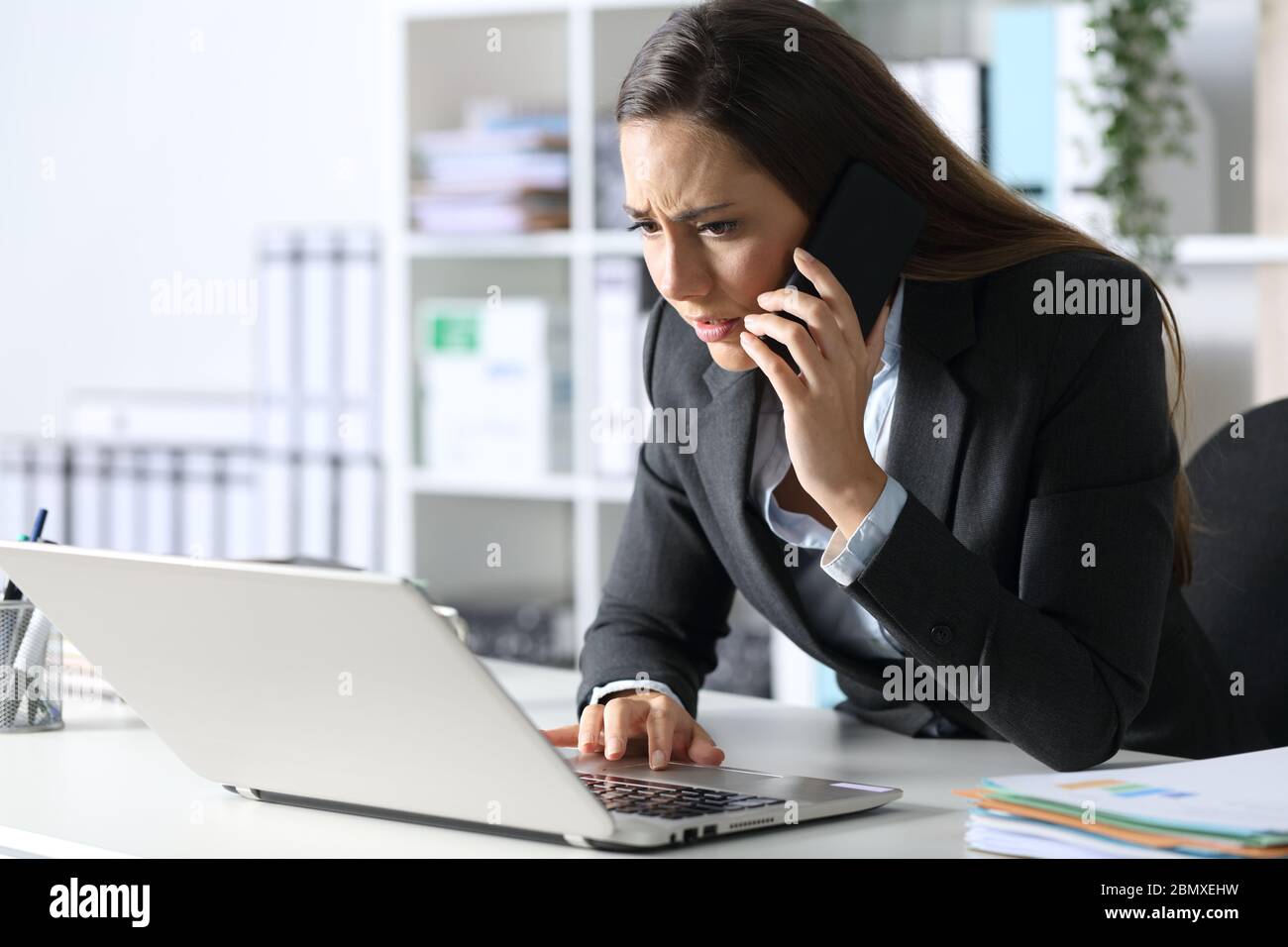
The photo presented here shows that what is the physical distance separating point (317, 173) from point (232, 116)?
10.4 inches

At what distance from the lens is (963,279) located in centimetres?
132

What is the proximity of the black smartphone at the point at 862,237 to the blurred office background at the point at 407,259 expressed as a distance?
0.24 m

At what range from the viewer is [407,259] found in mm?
3023

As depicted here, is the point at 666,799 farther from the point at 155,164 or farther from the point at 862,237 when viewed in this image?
the point at 155,164

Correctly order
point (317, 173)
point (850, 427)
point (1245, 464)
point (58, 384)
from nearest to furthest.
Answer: point (850, 427) → point (1245, 464) → point (317, 173) → point (58, 384)

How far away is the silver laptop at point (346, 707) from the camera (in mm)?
844

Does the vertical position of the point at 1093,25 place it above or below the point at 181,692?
above

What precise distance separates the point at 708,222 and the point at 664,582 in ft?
1.29

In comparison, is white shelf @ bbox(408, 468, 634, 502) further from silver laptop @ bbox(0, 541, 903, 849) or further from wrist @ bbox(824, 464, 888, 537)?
silver laptop @ bbox(0, 541, 903, 849)

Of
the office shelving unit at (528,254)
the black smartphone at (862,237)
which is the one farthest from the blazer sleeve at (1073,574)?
the office shelving unit at (528,254)

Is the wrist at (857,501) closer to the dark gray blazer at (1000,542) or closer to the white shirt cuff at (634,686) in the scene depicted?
the dark gray blazer at (1000,542)
